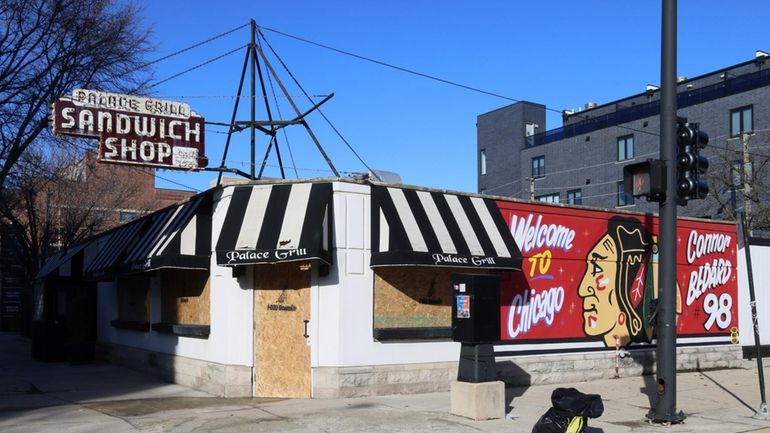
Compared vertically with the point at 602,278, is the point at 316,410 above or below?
below

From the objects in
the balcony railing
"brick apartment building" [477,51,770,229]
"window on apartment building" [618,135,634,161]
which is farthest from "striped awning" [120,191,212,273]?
"window on apartment building" [618,135,634,161]

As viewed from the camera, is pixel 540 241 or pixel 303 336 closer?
pixel 303 336

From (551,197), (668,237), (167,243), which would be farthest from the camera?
(551,197)

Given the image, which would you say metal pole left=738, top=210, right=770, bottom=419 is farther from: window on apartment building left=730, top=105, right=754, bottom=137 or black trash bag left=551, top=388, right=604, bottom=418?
window on apartment building left=730, top=105, right=754, bottom=137

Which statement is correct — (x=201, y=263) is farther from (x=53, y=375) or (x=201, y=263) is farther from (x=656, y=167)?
(x=656, y=167)

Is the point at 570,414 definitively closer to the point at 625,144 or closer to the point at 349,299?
the point at 349,299

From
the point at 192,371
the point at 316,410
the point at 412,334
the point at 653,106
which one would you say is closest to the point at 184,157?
the point at 192,371

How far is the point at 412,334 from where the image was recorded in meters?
13.3

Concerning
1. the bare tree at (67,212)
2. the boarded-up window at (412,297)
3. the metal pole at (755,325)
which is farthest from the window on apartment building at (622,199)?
the metal pole at (755,325)

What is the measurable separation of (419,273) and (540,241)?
316 cm

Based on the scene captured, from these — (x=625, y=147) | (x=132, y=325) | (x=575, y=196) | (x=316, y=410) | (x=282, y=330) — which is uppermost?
(x=625, y=147)

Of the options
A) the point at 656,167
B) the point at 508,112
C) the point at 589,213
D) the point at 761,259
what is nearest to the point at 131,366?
the point at 589,213

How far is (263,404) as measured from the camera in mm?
12078

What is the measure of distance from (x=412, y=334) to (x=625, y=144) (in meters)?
38.5
